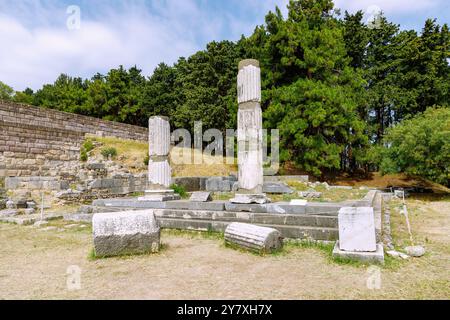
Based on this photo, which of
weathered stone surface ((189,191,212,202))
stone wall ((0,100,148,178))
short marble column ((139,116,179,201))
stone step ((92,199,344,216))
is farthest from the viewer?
stone wall ((0,100,148,178))

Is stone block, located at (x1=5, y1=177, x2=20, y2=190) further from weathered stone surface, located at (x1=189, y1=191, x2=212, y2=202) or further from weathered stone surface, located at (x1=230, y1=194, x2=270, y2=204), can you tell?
weathered stone surface, located at (x1=230, y1=194, x2=270, y2=204)

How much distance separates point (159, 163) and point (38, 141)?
1025 centimetres

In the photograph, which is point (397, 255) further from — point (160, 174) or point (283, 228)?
point (160, 174)

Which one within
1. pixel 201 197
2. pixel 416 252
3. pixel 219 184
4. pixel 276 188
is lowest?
pixel 416 252

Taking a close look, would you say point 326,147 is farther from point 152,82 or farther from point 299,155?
point 152,82

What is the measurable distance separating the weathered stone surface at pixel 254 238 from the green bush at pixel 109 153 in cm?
1463

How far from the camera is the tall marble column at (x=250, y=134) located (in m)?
8.10

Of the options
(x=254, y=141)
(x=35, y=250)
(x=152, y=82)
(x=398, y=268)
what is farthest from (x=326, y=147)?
(x=152, y=82)

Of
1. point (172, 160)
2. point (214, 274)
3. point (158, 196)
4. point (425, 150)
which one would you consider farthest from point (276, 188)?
point (172, 160)

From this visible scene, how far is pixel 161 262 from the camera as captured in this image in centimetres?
524

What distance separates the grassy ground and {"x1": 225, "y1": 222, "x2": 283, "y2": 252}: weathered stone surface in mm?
169

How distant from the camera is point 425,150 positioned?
16.6 meters

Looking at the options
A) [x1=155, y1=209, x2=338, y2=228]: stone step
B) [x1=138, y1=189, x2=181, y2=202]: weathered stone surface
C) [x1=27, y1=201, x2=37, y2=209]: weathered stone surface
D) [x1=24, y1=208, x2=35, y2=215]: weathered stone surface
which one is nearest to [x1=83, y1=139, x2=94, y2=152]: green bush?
[x1=27, y1=201, x2=37, y2=209]: weathered stone surface

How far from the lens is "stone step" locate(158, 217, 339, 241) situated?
6250mm
